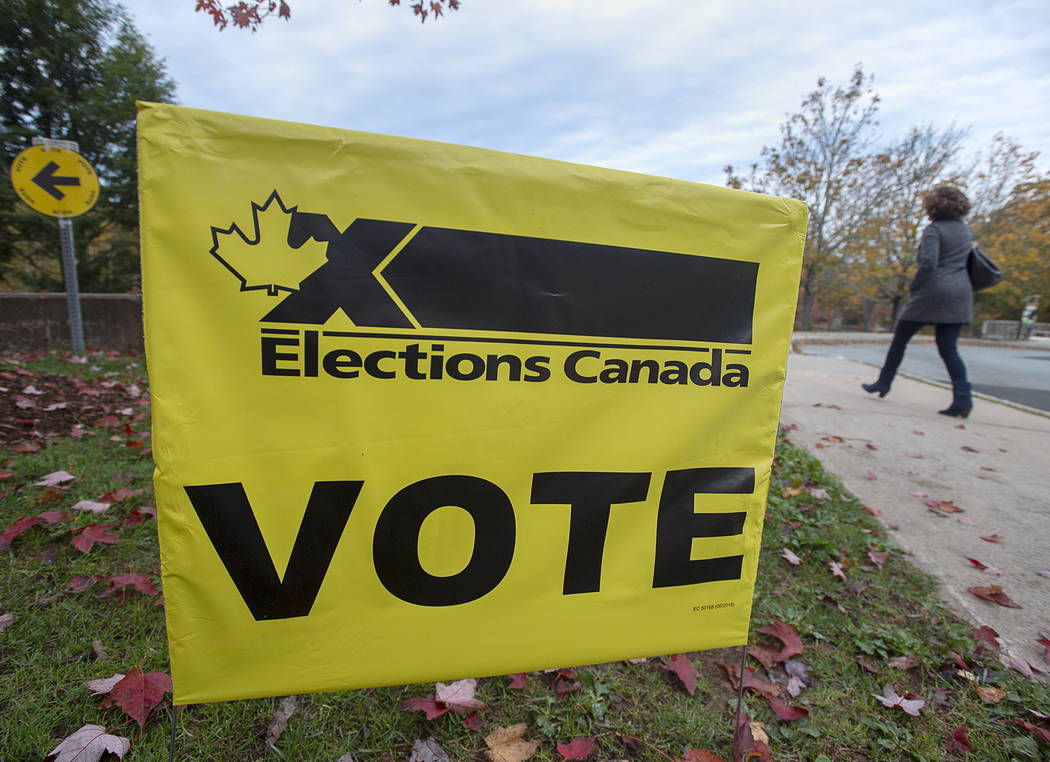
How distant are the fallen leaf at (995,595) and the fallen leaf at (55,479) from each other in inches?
171

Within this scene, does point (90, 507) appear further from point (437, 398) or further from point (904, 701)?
point (904, 701)

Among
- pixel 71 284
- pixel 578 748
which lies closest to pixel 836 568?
pixel 578 748

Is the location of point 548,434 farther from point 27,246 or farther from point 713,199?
point 27,246

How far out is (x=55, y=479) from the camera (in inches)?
109

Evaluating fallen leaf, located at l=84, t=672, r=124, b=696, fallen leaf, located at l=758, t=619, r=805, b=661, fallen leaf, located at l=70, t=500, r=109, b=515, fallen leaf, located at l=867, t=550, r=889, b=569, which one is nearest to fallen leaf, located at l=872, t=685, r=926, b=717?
fallen leaf, located at l=758, t=619, r=805, b=661

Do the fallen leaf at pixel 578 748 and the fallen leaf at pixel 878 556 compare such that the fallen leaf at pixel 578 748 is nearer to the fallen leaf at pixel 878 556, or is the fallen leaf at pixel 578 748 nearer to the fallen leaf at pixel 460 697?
the fallen leaf at pixel 460 697

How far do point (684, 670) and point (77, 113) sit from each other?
12962 mm

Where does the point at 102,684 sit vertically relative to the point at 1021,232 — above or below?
below

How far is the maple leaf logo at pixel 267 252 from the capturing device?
1.15m

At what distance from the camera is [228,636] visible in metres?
1.25

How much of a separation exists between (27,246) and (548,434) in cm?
1169

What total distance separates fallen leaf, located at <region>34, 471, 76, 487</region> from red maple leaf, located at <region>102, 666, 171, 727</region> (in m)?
1.69

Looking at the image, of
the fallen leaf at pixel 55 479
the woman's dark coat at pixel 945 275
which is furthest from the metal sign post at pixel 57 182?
the woman's dark coat at pixel 945 275

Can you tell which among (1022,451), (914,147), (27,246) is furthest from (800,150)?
(27,246)
